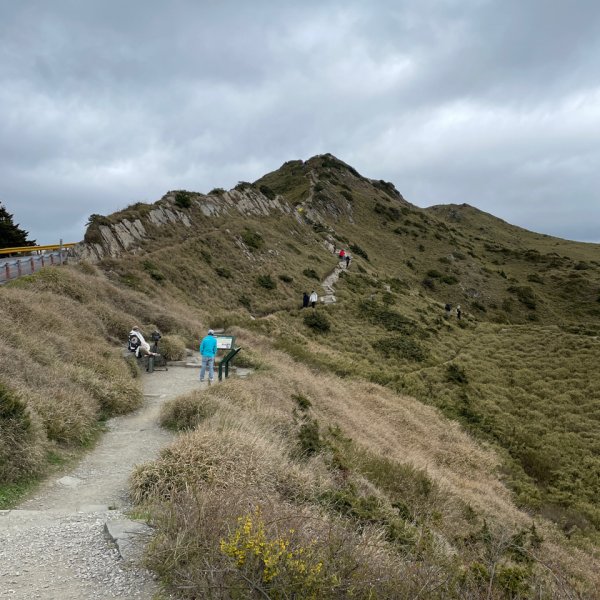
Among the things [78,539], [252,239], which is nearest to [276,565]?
[78,539]

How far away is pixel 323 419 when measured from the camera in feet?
46.4

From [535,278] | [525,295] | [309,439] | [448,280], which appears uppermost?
[535,278]

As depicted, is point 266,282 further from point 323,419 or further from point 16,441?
point 16,441

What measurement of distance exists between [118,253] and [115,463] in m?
24.1

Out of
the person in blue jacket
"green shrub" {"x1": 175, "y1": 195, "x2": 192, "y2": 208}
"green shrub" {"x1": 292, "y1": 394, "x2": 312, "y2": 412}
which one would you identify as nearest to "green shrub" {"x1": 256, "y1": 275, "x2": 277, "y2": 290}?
"green shrub" {"x1": 175, "y1": 195, "x2": 192, "y2": 208}

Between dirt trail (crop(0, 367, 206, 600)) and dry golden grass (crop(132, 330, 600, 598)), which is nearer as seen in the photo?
dirt trail (crop(0, 367, 206, 600))

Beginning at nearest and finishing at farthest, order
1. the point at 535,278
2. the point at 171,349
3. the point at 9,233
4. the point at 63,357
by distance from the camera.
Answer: the point at 63,357 < the point at 171,349 < the point at 9,233 < the point at 535,278

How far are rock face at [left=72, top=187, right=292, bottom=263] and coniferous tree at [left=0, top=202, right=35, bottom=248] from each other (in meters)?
20.3

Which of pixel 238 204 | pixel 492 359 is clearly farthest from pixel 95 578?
pixel 238 204

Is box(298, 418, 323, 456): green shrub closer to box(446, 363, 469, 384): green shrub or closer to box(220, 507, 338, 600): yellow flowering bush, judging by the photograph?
box(220, 507, 338, 600): yellow flowering bush

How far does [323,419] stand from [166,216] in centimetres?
2887

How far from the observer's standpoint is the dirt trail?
4.62 metres

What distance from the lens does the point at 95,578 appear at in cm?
480

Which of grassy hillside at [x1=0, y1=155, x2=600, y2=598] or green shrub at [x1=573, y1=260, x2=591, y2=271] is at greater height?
green shrub at [x1=573, y1=260, x2=591, y2=271]
